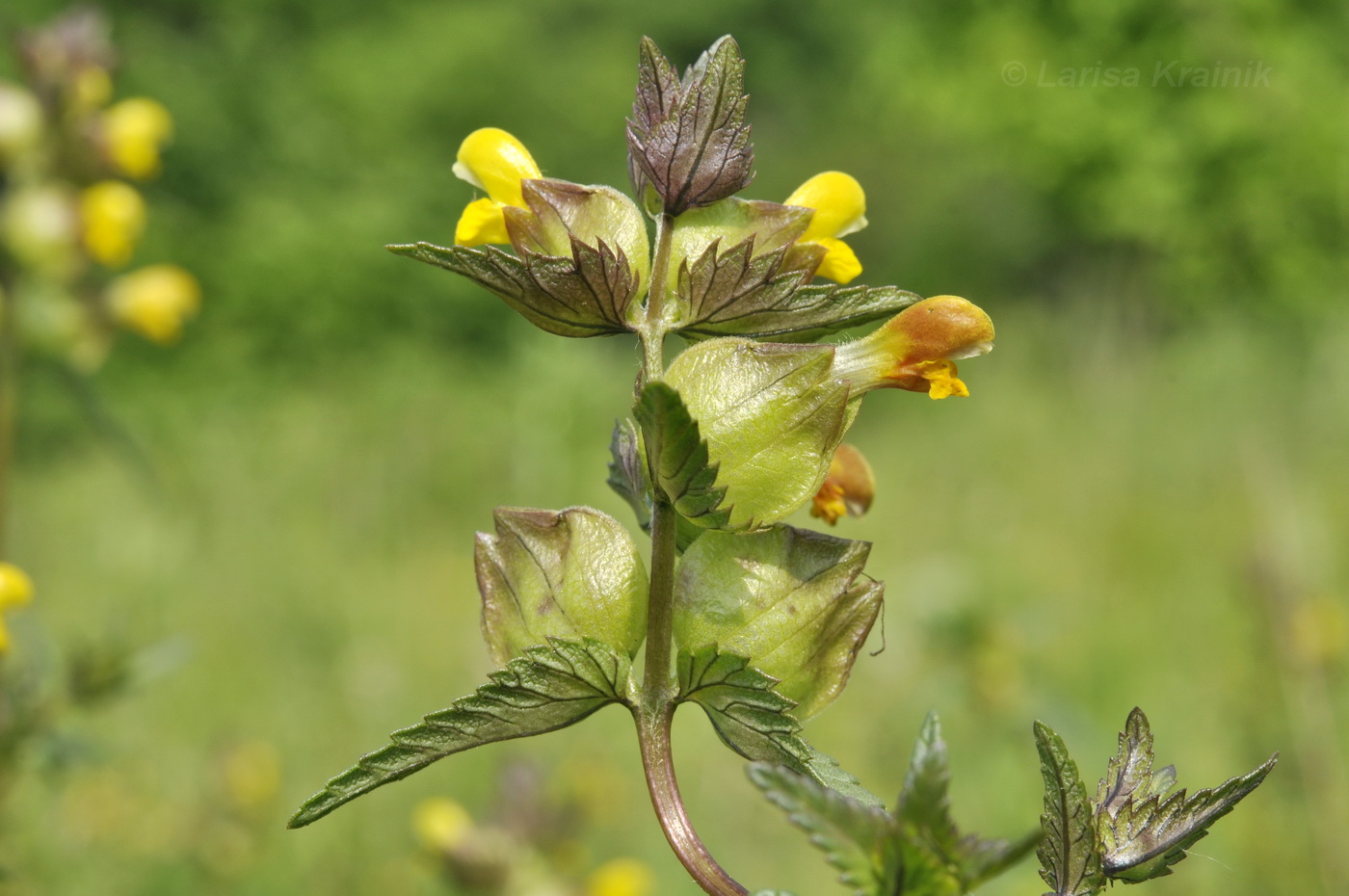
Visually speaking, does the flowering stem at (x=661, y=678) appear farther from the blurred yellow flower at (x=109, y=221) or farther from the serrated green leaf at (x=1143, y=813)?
the blurred yellow flower at (x=109, y=221)

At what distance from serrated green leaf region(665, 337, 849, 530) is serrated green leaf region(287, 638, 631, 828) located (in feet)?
0.29

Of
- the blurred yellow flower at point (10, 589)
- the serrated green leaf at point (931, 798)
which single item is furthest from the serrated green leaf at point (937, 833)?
the blurred yellow flower at point (10, 589)

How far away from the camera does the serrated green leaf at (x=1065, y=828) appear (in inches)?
14.8

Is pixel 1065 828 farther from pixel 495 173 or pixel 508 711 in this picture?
pixel 495 173

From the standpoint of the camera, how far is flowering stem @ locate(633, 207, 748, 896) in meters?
0.39

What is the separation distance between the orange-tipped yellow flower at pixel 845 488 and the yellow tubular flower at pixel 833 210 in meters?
0.09

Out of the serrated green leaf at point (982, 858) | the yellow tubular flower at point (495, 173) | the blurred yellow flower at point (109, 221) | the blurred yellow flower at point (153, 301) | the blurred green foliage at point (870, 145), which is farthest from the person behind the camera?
the blurred green foliage at point (870, 145)

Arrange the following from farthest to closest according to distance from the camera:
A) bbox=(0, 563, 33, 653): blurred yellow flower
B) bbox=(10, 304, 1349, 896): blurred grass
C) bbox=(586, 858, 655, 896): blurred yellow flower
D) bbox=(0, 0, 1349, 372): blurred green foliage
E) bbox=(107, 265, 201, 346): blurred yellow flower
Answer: bbox=(0, 0, 1349, 372): blurred green foliage → bbox=(10, 304, 1349, 896): blurred grass → bbox=(107, 265, 201, 346): blurred yellow flower → bbox=(586, 858, 655, 896): blurred yellow flower → bbox=(0, 563, 33, 653): blurred yellow flower

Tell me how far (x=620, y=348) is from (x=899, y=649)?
24.9 feet

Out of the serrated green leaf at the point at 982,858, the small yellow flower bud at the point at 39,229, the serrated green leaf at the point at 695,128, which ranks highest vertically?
the small yellow flower bud at the point at 39,229

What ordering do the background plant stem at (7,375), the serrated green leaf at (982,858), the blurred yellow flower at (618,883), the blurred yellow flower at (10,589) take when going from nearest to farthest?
1. the serrated green leaf at (982,858)
2. the blurred yellow flower at (10,589)
3. the background plant stem at (7,375)
4. the blurred yellow flower at (618,883)

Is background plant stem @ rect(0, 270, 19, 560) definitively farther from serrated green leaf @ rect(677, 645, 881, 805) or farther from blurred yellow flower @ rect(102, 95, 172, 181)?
serrated green leaf @ rect(677, 645, 881, 805)

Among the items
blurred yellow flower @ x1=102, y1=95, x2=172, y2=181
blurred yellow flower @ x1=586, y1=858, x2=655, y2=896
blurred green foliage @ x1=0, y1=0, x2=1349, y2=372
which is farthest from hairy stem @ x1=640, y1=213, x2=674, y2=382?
blurred green foliage @ x1=0, y1=0, x2=1349, y2=372

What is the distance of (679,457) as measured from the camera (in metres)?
0.42
